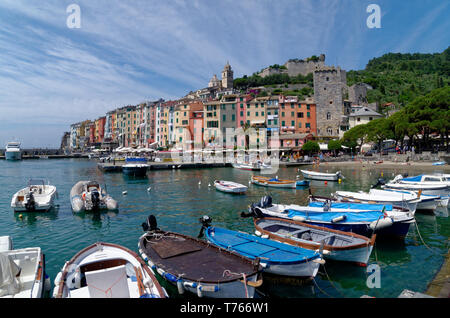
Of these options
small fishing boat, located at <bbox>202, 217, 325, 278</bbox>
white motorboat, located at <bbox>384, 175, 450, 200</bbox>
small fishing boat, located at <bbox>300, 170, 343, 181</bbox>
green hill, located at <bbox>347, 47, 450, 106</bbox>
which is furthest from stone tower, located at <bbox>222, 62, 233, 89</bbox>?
small fishing boat, located at <bbox>202, 217, 325, 278</bbox>

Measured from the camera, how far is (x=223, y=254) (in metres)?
10.6

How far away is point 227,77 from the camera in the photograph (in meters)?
131

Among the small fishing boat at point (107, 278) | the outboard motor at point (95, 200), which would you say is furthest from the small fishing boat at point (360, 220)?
the outboard motor at point (95, 200)

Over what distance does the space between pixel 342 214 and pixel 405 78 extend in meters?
148

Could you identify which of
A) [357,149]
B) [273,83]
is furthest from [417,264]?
[273,83]

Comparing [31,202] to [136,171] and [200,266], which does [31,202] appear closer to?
[200,266]

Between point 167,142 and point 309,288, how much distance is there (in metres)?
87.4

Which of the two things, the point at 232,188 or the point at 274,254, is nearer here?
the point at 274,254

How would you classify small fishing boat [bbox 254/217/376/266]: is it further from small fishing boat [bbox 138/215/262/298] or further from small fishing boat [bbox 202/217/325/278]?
small fishing boat [bbox 138/215/262/298]

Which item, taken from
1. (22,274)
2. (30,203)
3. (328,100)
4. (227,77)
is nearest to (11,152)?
(227,77)

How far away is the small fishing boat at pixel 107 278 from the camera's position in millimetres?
8125

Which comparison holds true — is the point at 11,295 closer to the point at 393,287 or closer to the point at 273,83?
the point at 393,287

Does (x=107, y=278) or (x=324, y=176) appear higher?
(x=324, y=176)

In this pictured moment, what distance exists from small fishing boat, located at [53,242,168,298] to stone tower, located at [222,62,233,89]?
413 feet
